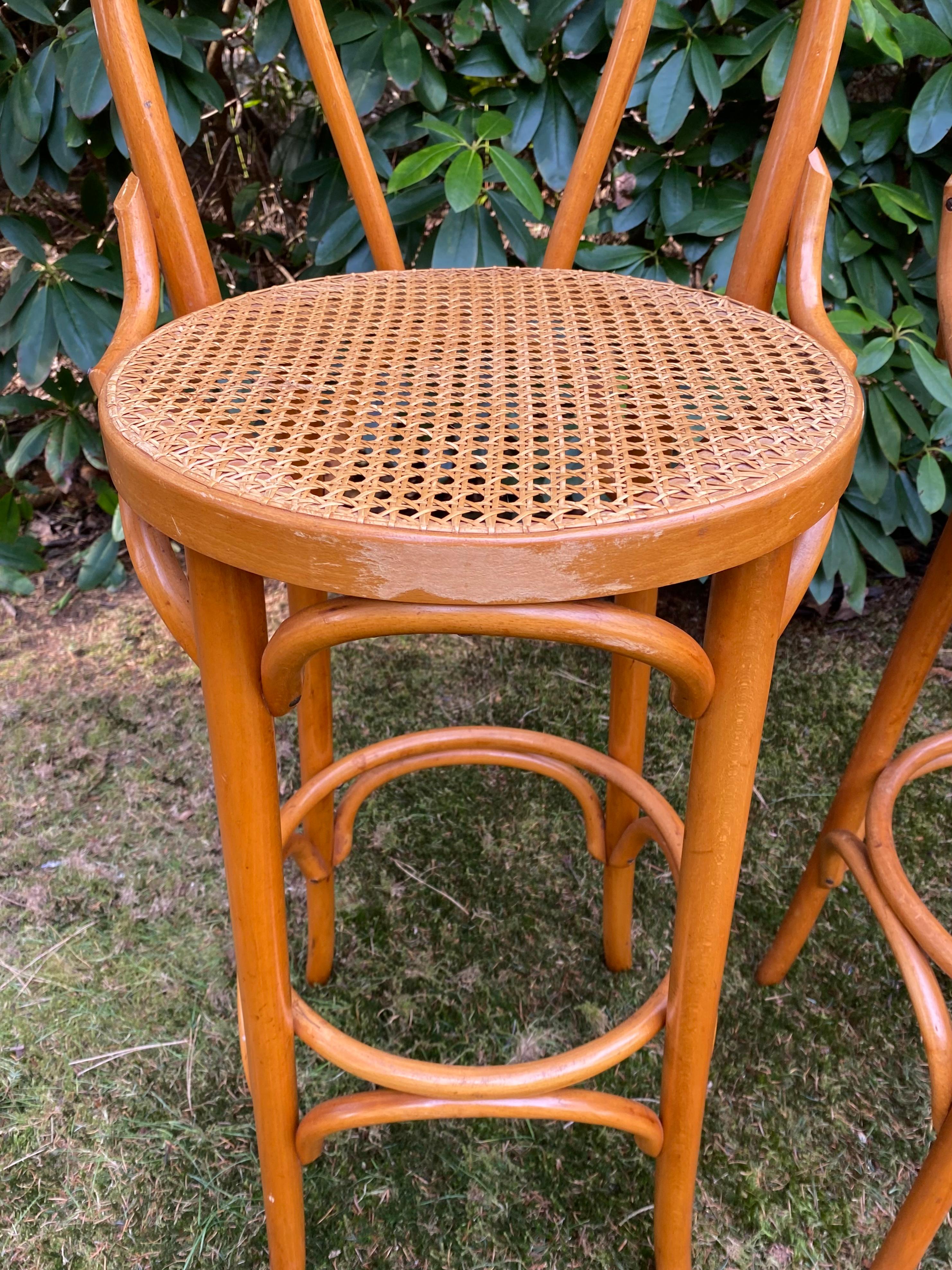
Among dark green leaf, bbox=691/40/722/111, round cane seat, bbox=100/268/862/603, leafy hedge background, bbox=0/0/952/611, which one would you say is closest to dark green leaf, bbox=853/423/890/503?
leafy hedge background, bbox=0/0/952/611

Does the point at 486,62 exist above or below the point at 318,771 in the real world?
above

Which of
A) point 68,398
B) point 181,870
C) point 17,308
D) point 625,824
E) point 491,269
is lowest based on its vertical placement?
point 181,870

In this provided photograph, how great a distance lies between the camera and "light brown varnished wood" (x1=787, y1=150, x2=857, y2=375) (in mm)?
617

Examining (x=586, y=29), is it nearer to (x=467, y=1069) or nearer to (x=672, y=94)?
(x=672, y=94)

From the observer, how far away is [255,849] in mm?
578

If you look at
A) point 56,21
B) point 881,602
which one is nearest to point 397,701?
point 881,602

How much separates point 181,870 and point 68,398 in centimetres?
81

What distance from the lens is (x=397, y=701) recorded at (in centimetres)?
145

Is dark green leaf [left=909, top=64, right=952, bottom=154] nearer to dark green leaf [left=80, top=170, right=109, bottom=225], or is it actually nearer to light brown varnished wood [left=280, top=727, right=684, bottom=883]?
light brown varnished wood [left=280, top=727, right=684, bottom=883]

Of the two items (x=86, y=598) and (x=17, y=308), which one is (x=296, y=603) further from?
(x=86, y=598)

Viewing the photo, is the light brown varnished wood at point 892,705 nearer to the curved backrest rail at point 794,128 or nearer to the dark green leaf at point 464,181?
the curved backrest rail at point 794,128

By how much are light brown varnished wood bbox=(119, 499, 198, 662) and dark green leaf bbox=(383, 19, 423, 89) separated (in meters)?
0.78

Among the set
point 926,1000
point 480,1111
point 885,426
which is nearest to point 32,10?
point 885,426

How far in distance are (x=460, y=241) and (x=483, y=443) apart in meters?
0.75
